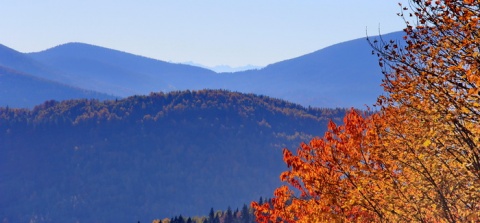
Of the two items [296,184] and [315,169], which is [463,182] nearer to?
[315,169]

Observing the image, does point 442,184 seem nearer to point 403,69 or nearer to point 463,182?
point 463,182

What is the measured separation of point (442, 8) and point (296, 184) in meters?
10.8

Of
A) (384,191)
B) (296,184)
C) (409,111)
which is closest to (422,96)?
(409,111)

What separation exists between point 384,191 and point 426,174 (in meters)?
1.80

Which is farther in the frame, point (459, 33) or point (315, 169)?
point (315, 169)

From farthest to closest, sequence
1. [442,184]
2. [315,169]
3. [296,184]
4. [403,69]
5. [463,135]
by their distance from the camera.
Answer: [296,184] → [315,169] → [403,69] → [442,184] → [463,135]

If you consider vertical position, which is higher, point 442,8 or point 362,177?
point 442,8

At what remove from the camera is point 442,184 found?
1494 centimetres

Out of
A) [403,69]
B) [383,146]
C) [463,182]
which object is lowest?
[463,182]

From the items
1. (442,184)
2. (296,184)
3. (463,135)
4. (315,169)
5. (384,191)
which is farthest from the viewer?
(296,184)

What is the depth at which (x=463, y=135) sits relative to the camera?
545 inches

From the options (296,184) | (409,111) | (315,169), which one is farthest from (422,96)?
(296,184)

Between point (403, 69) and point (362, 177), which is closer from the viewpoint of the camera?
point (403, 69)

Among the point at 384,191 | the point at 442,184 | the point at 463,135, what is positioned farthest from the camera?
the point at 384,191
